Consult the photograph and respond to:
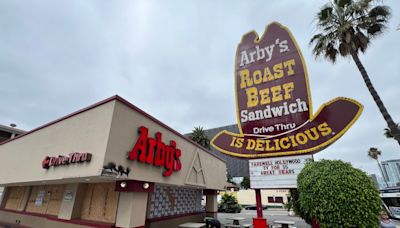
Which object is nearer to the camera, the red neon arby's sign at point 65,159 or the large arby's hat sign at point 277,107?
the large arby's hat sign at point 277,107

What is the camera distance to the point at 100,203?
402 inches

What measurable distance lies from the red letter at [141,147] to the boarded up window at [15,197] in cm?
1253

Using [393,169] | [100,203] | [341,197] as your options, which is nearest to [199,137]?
[100,203]

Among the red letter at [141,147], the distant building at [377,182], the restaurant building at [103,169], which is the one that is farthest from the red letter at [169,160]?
the distant building at [377,182]

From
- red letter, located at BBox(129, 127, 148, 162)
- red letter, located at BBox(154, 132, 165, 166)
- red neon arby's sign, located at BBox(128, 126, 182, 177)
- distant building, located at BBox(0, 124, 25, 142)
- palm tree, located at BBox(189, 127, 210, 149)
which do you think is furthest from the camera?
palm tree, located at BBox(189, 127, 210, 149)

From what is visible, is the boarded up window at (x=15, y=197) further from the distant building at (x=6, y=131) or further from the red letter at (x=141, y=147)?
the distant building at (x=6, y=131)

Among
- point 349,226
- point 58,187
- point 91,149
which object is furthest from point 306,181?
point 58,187

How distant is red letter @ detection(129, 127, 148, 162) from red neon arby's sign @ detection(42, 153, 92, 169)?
158 cm

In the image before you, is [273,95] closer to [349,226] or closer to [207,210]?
[349,226]

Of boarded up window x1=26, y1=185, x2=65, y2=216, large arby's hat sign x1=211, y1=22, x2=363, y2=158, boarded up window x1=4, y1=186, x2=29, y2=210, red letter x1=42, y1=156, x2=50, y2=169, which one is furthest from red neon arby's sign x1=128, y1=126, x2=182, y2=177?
boarded up window x1=4, y1=186, x2=29, y2=210

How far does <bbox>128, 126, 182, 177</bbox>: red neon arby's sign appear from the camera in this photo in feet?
28.1

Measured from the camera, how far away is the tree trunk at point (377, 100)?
991 centimetres

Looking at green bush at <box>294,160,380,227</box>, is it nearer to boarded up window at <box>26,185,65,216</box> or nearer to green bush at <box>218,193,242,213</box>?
boarded up window at <box>26,185,65,216</box>

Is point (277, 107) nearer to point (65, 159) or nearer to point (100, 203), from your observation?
point (65, 159)
